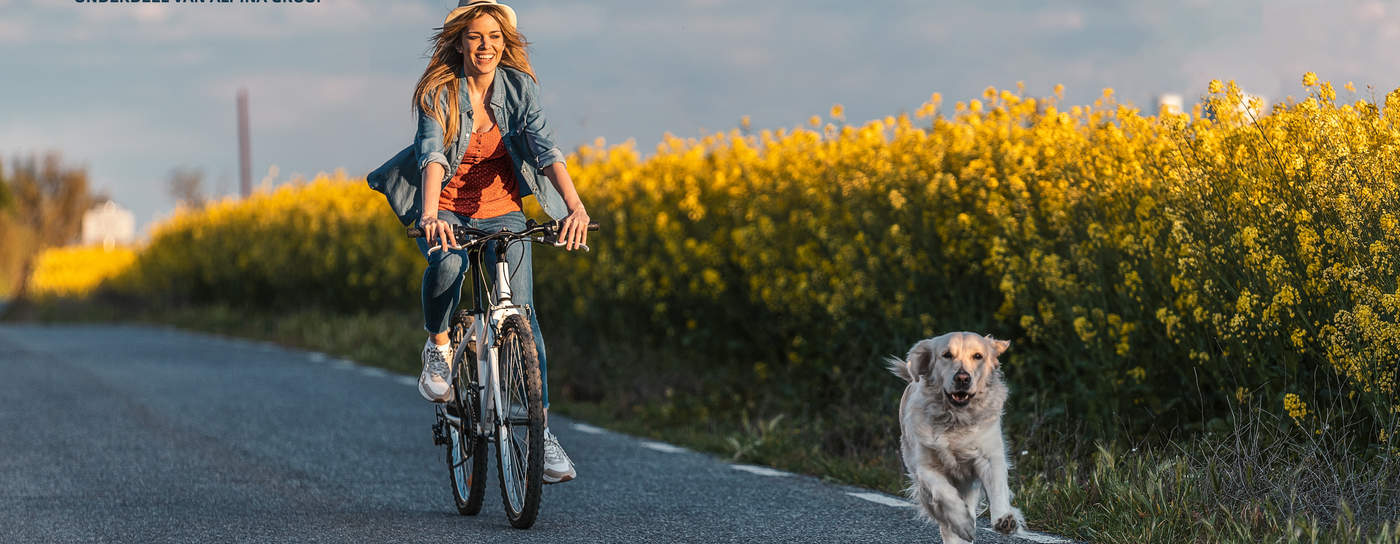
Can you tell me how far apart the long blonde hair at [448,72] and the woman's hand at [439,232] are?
0.44 m

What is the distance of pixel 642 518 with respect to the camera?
644 cm

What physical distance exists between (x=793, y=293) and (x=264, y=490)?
4.13 m

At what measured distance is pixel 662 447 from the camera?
909 centimetres

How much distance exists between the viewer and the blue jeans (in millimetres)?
6098

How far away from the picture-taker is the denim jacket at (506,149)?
19.6 ft

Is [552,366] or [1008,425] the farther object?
[552,366]

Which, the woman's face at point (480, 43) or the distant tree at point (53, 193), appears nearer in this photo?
the woman's face at point (480, 43)

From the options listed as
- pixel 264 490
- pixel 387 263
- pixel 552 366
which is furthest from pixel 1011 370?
pixel 387 263

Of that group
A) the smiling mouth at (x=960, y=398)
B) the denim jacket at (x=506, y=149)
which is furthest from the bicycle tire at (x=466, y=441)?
the smiling mouth at (x=960, y=398)

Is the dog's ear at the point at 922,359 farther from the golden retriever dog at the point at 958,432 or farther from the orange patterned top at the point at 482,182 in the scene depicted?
the orange patterned top at the point at 482,182

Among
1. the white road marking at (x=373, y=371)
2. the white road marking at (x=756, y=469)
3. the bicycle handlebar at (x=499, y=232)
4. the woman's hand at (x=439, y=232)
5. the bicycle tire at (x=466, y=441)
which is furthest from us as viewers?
the white road marking at (x=373, y=371)

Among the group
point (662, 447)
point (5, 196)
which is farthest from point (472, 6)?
point (5, 196)

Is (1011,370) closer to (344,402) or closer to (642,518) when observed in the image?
(642,518)

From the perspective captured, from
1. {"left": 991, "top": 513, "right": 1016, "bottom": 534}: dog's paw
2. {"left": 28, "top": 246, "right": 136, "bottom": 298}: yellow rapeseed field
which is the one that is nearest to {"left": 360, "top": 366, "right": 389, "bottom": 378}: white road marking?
{"left": 991, "top": 513, "right": 1016, "bottom": 534}: dog's paw
